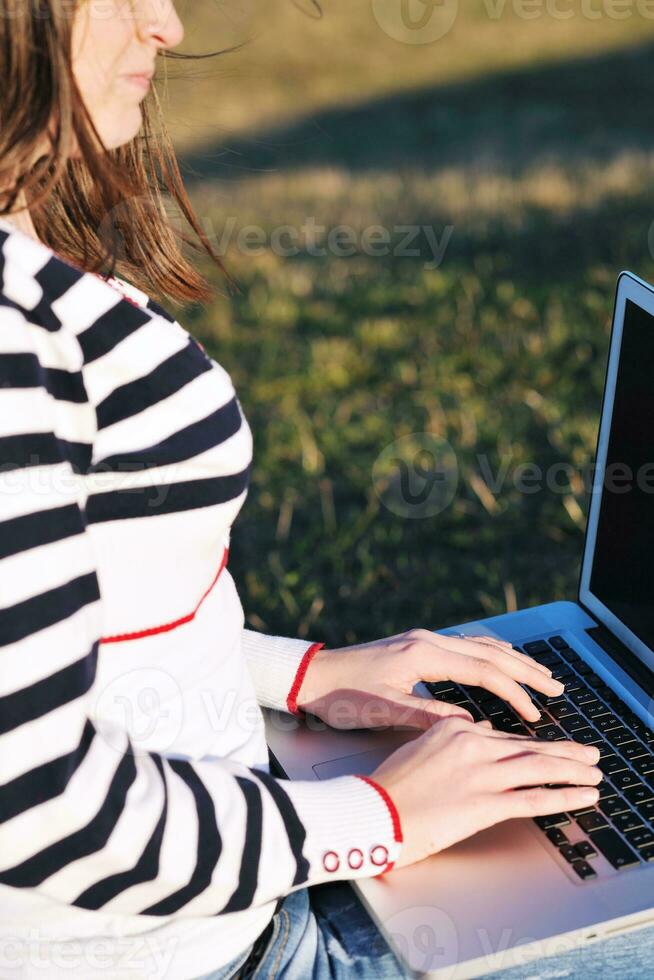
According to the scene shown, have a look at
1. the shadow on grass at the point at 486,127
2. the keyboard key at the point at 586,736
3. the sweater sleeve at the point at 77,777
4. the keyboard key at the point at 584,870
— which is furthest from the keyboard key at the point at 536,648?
the shadow on grass at the point at 486,127

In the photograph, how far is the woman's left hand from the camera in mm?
1940

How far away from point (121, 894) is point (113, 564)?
39cm

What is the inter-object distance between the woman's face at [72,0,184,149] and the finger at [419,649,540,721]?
37.1 inches

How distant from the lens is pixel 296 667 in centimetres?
205

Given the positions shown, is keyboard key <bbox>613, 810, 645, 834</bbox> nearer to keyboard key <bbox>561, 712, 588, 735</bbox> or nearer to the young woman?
the young woman

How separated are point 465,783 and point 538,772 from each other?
4.3 inches

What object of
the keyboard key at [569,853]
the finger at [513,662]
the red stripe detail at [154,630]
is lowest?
the keyboard key at [569,853]

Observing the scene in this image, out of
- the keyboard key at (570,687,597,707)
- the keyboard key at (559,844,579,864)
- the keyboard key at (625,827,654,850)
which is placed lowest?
the keyboard key at (559,844,579,864)

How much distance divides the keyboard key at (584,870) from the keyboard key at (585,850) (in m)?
0.01

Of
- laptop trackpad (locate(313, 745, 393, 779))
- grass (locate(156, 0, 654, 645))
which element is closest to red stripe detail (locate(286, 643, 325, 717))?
laptop trackpad (locate(313, 745, 393, 779))

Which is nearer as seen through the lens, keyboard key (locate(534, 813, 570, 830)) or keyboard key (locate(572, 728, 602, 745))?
keyboard key (locate(534, 813, 570, 830))

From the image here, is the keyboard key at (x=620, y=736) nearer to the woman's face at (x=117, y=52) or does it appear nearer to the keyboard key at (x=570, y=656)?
the keyboard key at (x=570, y=656)

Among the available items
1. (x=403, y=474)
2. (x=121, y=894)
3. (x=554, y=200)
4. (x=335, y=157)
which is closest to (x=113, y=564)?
(x=121, y=894)

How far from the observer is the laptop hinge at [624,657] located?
2.05 m
